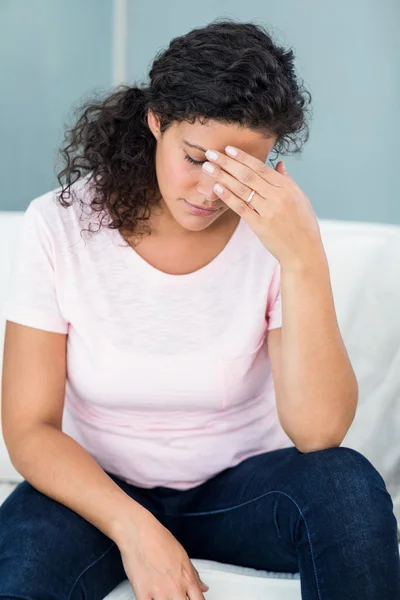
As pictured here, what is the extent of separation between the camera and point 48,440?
1.23 meters

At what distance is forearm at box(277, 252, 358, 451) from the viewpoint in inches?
48.9

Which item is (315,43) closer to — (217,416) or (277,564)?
(217,416)

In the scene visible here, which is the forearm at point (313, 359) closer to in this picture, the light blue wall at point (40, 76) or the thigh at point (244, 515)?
the thigh at point (244, 515)

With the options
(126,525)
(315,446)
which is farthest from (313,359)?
(126,525)

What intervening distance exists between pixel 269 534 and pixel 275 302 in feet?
1.14

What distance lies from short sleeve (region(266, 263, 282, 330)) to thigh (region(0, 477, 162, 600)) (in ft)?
1.31

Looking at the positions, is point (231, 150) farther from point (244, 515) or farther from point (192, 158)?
point (244, 515)

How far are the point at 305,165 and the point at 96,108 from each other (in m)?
1.37

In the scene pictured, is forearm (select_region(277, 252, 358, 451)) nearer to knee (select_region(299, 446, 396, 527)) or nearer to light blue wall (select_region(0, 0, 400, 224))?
knee (select_region(299, 446, 396, 527))

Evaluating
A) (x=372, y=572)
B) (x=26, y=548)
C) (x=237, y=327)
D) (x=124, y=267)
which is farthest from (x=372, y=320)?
(x=26, y=548)

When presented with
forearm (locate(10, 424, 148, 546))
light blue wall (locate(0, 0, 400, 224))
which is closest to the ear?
forearm (locate(10, 424, 148, 546))

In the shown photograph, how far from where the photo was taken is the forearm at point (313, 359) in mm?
1241

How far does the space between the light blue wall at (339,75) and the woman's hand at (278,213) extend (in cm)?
143

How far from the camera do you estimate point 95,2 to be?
2676mm
